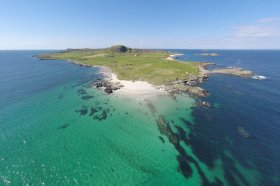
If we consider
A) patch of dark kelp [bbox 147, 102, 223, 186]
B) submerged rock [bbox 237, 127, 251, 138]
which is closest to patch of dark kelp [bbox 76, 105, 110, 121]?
patch of dark kelp [bbox 147, 102, 223, 186]

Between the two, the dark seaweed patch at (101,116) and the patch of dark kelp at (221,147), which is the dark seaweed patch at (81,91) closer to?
the dark seaweed patch at (101,116)

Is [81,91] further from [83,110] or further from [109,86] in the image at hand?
[83,110]

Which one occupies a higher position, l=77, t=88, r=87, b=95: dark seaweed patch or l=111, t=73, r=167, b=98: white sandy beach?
l=111, t=73, r=167, b=98: white sandy beach

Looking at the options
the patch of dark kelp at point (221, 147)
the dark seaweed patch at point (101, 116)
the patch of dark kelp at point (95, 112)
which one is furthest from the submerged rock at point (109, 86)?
the patch of dark kelp at point (221, 147)

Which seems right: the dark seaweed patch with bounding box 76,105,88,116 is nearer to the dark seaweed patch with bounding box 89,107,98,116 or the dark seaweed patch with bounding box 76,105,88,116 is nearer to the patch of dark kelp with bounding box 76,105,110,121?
the patch of dark kelp with bounding box 76,105,110,121

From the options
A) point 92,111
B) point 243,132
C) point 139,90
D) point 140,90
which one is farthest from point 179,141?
point 139,90

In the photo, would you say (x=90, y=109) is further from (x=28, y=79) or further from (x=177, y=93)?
(x=28, y=79)

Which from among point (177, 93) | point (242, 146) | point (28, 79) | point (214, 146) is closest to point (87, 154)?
point (214, 146)
